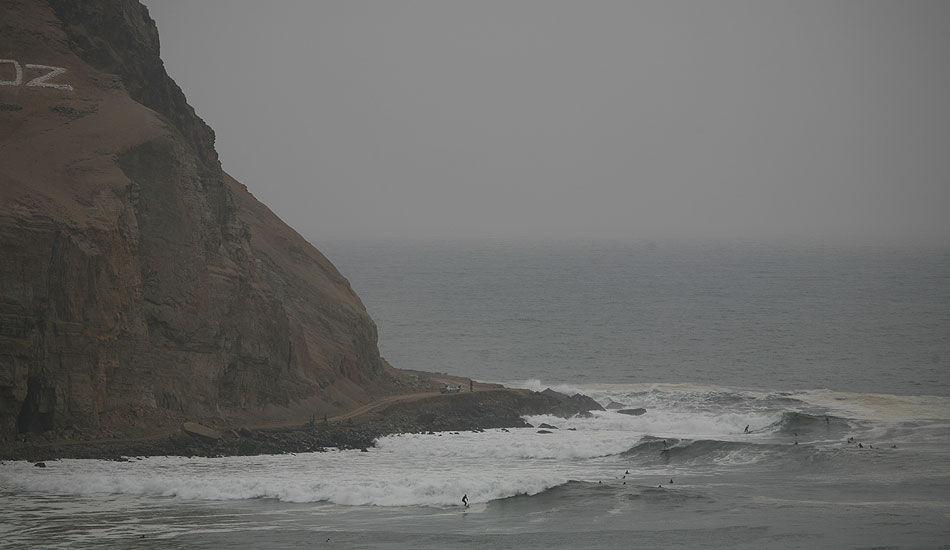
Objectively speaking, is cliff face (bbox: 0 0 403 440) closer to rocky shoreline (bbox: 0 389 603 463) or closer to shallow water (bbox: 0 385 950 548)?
rocky shoreline (bbox: 0 389 603 463)

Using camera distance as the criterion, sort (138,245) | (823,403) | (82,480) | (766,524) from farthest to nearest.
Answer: (823,403), (138,245), (82,480), (766,524)

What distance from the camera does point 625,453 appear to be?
2104 inches

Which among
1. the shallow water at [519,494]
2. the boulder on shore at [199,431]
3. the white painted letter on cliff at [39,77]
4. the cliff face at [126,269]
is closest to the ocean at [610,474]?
the shallow water at [519,494]

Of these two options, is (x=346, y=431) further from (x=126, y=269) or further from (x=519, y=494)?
(x=519, y=494)

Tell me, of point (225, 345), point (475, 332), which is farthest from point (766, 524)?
point (475, 332)

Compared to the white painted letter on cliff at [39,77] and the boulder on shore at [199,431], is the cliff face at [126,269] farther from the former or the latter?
the boulder on shore at [199,431]

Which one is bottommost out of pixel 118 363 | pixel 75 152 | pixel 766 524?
pixel 766 524

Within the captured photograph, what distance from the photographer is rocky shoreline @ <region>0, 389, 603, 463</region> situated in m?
46.1

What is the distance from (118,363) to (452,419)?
64.3 feet

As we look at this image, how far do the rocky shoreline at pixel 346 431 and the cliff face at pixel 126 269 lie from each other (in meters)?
1.48

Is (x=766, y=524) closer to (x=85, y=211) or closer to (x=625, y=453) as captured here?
(x=625, y=453)

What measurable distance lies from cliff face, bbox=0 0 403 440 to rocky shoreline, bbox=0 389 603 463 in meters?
1.48

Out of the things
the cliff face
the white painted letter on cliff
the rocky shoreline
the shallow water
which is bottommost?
the shallow water

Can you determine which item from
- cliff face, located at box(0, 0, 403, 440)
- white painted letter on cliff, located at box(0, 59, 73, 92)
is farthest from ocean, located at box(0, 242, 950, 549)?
white painted letter on cliff, located at box(0, 59, 73, 92)
